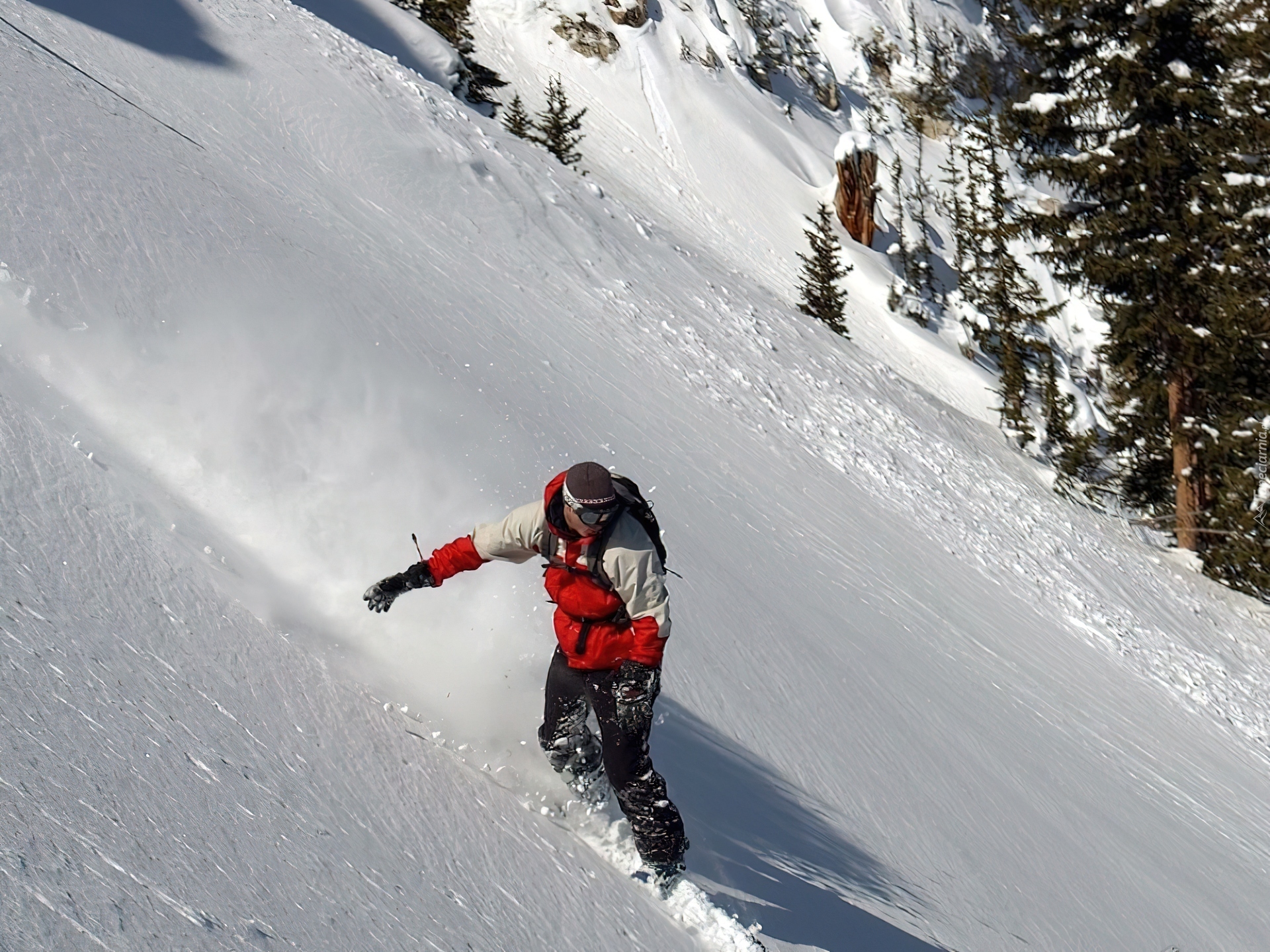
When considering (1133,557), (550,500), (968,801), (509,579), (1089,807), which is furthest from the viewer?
(1133,557)

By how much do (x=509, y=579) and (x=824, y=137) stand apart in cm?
4448

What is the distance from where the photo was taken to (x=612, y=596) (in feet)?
13.8

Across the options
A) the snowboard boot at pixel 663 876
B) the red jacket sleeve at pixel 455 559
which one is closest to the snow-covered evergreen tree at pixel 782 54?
the red jacket sleeve at pixel 455 559

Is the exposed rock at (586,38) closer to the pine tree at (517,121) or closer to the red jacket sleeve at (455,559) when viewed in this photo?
the pine tree at (517,121)

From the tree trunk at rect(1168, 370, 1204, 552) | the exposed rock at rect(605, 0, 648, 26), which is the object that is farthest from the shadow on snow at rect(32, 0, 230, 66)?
the exposed rock at rect(605, 0, 648, 26)

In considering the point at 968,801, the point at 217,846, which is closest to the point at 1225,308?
the point at 968,801

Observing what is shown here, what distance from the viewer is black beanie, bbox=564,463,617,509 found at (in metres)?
3.92

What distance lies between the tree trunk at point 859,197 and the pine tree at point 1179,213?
1839 centimetres

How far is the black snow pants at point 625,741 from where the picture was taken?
417 cm

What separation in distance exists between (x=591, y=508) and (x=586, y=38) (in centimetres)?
4425

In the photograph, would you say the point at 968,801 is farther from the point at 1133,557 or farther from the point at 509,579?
the point at 1133,557

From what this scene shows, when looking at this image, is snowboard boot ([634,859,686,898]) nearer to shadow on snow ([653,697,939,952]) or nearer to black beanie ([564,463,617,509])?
shadow on snow ([653,697,939,952])

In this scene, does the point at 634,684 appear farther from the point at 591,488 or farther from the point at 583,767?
the point at 591,488

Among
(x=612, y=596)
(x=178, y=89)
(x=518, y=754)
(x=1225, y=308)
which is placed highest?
(x=1225, y=308)
